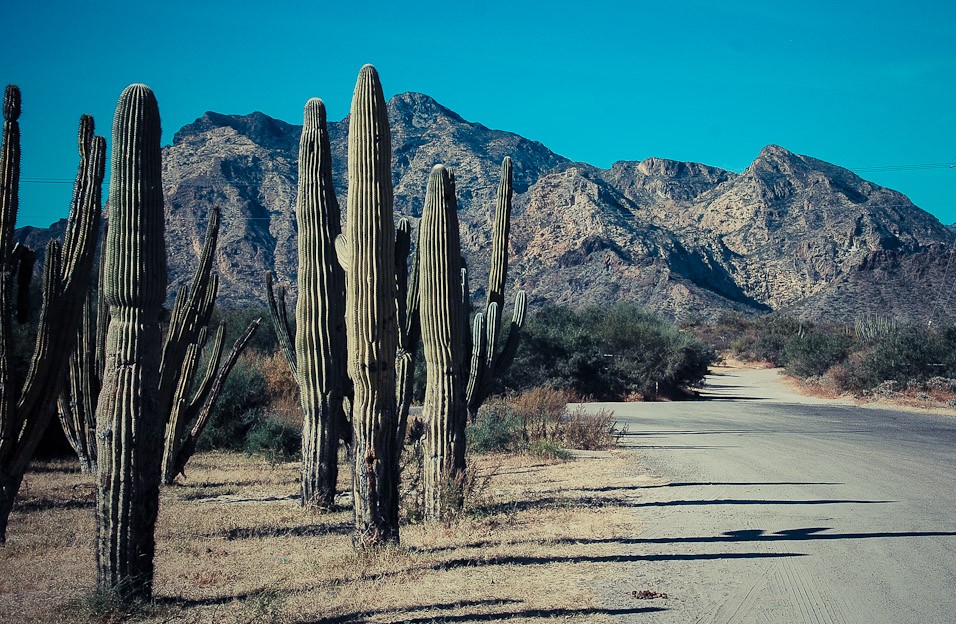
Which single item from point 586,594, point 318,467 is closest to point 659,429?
point 318,467

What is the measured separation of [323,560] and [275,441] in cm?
824

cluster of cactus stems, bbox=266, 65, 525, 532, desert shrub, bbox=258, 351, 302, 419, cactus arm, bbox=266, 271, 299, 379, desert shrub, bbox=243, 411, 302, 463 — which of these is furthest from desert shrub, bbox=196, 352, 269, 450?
cluster of cactus stems, bbox=266, 65, 525, 532

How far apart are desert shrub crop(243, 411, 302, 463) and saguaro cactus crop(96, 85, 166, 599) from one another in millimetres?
9149

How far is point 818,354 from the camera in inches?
1441

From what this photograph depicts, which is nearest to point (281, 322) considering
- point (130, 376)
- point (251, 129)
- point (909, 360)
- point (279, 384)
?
point (130, 376)

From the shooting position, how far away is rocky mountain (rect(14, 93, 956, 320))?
63.9 metres

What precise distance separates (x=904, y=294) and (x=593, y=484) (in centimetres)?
5335

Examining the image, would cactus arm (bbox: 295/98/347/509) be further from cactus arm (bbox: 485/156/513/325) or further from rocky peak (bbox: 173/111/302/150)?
rocky peak (bbox: 173/111/302/150)

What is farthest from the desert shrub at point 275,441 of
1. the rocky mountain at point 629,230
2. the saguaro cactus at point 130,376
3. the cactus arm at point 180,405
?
the rocky mountain at point 629,230

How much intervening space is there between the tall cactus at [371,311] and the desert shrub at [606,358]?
21221 mm

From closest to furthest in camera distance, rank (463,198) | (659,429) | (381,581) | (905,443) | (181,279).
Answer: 1. (381,581)
2. (905,443)
3. (659,429)
4. (181,279)
5. (463,198)

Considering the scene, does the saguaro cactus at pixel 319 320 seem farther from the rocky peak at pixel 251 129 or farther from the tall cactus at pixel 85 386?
the rocky peak at pixel 251 129

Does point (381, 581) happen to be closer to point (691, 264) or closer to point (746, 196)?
point (691, 264)

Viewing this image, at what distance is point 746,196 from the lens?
88.1 metres
